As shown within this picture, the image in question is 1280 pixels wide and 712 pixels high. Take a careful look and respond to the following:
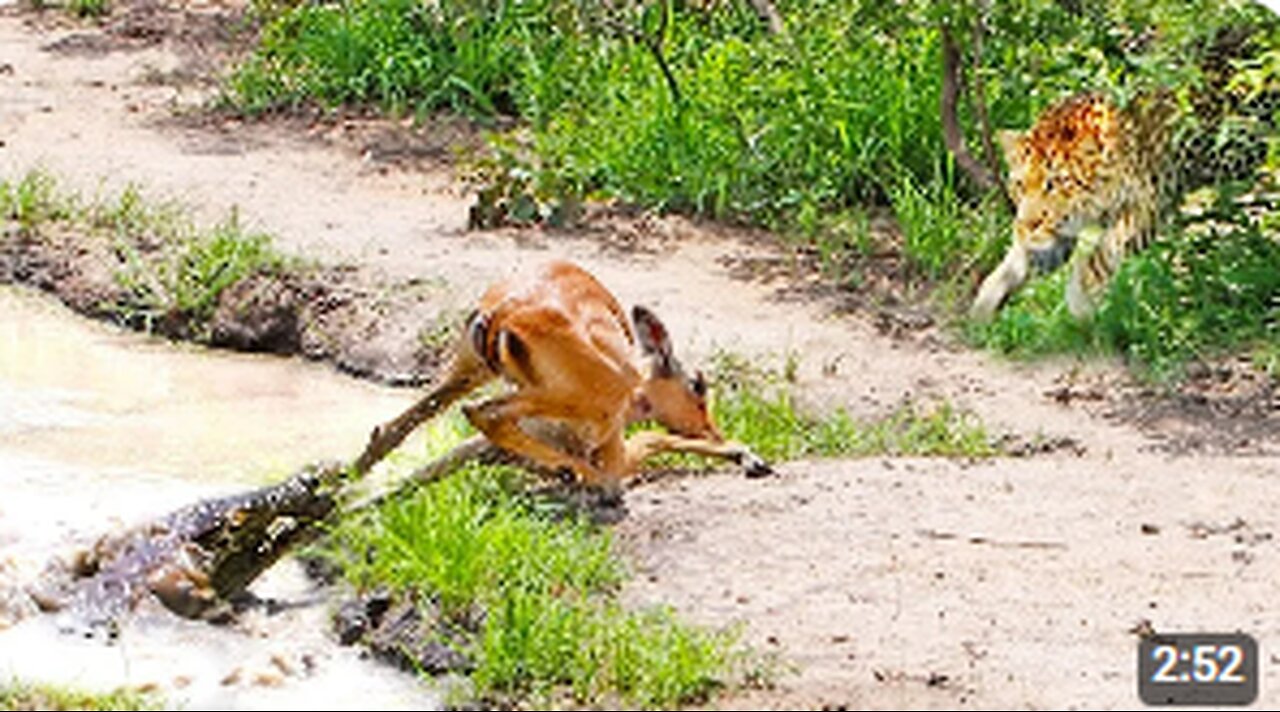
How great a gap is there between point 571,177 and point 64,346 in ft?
7.25


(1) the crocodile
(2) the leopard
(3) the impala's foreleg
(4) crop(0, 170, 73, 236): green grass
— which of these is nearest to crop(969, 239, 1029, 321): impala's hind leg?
(2) the leopard

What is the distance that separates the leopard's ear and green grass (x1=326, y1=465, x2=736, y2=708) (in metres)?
2.62

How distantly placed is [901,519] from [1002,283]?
217cm

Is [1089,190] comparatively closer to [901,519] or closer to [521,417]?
[901,519]

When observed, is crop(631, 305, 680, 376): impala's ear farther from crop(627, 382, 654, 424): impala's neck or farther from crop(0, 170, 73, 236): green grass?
crop(0, 170, 73, 236): green grass

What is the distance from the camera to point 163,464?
369 inches

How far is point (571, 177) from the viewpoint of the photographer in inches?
467

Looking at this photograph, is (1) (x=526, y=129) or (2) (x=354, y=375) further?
(1) (x=526, y=129)

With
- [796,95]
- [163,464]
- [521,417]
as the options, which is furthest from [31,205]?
[521,417]

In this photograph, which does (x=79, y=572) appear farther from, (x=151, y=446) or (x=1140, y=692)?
(x=1140, y=692)

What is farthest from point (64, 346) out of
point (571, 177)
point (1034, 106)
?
point (1034, 106)
